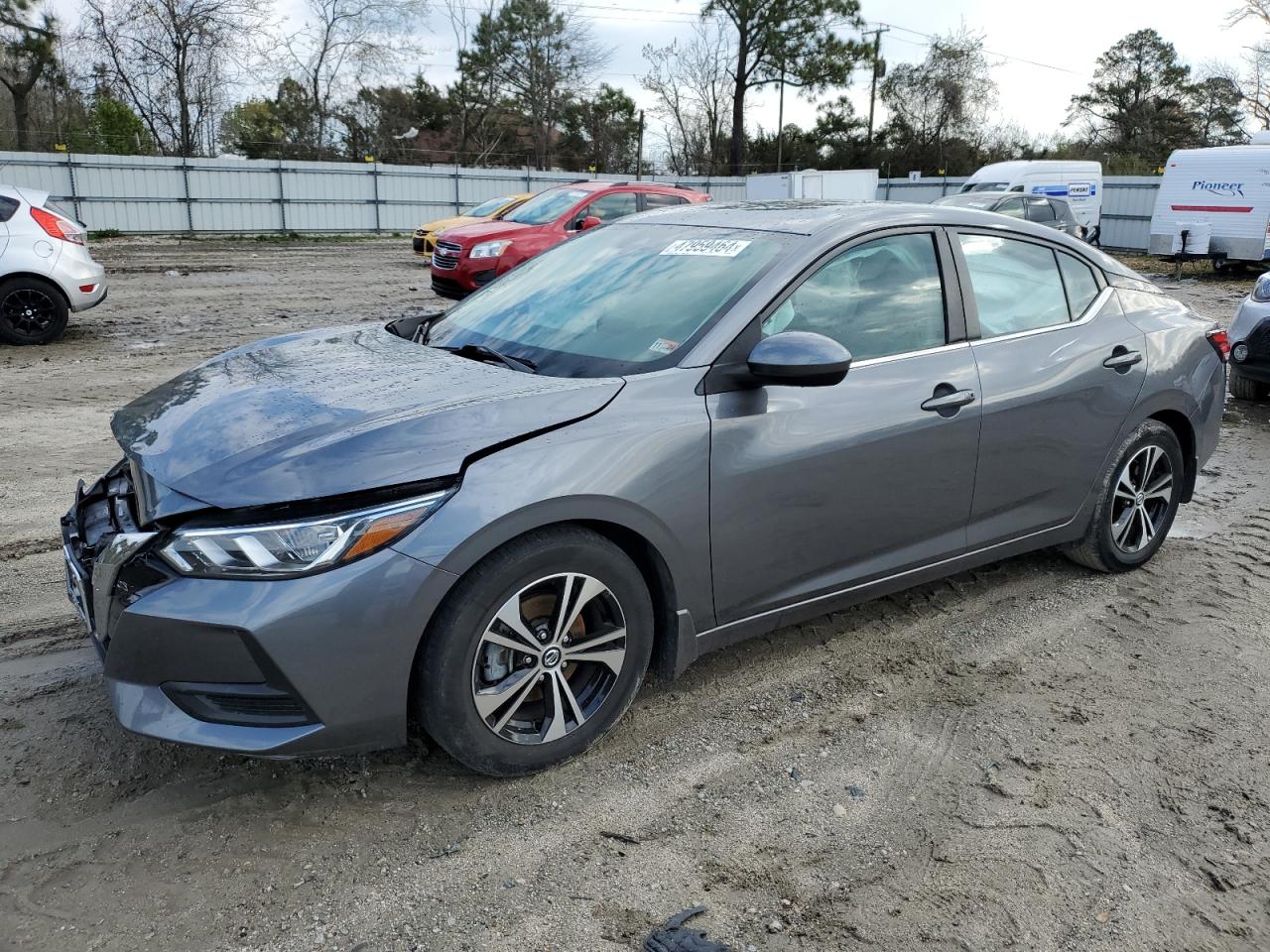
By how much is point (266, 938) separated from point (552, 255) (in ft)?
9.27

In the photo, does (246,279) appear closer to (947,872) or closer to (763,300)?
(763,300)

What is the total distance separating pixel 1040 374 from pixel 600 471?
203 centimetres

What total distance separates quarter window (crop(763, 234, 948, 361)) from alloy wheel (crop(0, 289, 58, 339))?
9.62m

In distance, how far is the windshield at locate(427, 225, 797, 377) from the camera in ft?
11.0

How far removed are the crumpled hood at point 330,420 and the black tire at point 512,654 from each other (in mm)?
319

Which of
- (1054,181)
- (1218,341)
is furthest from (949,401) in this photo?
(1054,181)

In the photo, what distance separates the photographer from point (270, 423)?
2912 mm

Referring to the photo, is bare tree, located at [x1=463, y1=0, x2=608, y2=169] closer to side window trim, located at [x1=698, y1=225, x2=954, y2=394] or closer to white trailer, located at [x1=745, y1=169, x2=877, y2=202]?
white trailer, located at [x1=745, y1=169, x2=877, y2=202]

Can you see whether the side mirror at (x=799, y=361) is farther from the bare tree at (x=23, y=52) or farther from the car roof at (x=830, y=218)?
the bare tree at (x=23, y=52)

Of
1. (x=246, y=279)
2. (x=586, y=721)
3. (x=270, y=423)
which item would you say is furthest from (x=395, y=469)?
(x=246, y=279)

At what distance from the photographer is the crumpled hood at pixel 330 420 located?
2658mm

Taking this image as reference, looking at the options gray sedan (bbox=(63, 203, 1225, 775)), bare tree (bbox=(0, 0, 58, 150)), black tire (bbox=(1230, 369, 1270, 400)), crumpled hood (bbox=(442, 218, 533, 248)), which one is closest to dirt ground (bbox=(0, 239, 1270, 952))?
gray sedan (bbox=(63, 203, 1225, 775))

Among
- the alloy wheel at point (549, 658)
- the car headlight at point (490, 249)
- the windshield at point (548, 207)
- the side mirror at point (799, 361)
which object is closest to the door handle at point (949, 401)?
the side mirror at point (799, 361)

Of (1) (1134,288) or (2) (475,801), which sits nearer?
(2) (475,801)
